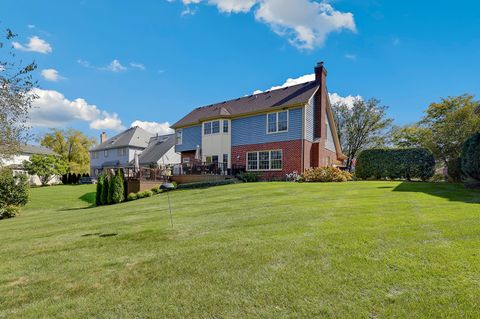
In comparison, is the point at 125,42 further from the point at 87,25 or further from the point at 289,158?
the point at 289,158

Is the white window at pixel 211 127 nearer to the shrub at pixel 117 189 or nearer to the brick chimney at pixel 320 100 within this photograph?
the brick chimney at pixel 320 100

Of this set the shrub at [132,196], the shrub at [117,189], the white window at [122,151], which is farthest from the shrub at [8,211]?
the white window at [122,151]

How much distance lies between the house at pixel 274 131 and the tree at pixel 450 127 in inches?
322

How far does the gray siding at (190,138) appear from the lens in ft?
87.5

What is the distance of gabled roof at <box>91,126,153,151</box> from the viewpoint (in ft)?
142

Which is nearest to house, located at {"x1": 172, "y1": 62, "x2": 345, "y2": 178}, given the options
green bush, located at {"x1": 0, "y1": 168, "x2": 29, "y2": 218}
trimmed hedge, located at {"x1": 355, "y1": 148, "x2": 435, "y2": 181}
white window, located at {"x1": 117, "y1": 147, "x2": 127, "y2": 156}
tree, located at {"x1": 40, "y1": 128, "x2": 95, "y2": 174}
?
trimmed hedge, located at {"x1": 355, "y1": 148, "x2": 435, "y2": 181}

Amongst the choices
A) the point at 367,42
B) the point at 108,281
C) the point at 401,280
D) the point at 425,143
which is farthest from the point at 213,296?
the point at 425,143

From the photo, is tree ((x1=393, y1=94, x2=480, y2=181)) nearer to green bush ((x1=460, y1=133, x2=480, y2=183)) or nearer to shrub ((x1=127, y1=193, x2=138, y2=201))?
green bush ((x1=460, y1=133, x2=480, y2=183))

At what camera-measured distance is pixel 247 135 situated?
23297 millimetres

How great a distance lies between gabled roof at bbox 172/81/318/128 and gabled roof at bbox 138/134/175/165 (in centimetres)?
1029

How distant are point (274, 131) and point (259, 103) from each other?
330cm

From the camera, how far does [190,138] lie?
27.4 meters

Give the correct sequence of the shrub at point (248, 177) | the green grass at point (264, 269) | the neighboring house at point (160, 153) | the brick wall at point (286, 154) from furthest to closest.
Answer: the neighboring house at point (160, 153) < the brick wall at point (286, 154) < the shrub at point (248, 177) < the green grass at point (264, 269)

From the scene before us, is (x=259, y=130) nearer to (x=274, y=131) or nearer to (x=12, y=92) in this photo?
(x=274, y=131)
